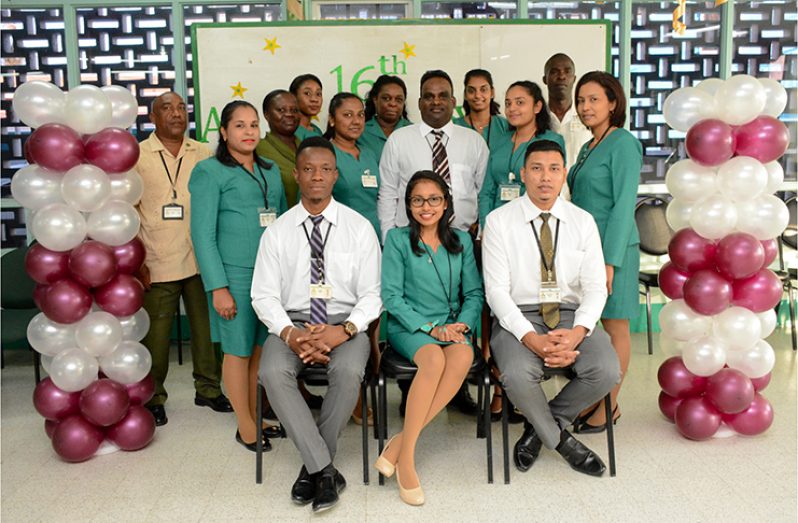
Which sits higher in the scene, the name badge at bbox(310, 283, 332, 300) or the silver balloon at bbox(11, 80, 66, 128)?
the silver balloon at bbox(11, 80, 66, 128)

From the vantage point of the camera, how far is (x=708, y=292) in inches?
127

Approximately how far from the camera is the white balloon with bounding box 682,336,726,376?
10.7 feet

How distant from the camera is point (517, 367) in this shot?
9.64ft

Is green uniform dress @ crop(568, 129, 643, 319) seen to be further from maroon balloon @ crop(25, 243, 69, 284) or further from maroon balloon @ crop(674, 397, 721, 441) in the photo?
maroon balloon @ crop(25, 243, 69, 284)

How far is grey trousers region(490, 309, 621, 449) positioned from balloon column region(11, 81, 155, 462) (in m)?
1.72

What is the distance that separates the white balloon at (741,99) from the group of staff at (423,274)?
427 mm

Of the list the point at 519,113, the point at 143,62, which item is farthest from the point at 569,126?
the point at 143,62

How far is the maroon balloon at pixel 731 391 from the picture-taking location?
324cm

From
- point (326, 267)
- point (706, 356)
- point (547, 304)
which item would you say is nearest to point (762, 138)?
point (706, 356)

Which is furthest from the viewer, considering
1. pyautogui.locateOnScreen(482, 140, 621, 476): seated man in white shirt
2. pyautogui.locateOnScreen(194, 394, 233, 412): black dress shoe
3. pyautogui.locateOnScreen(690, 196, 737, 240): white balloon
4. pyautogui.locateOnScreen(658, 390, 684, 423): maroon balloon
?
pyautogui.locateOnScreen(194, 394, 233, 412): black dress shoe

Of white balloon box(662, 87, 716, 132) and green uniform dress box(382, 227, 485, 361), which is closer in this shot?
green uniform dress box(382, 227, 485, 361)

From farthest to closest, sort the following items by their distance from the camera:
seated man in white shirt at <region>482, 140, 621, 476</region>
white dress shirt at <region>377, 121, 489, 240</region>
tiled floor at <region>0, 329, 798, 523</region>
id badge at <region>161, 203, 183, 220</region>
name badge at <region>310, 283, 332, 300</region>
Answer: id badge at <region>161, 203, 183, 220</region> < white dress shirt at <region>377, 121, 489, 240</region> < name badge at <region>310, 283, 332, 300</region> < seated man in white shirt at <region>482, 140, 621, 476</region> < tiled floor at <region>0, 329, 798, 523</region>

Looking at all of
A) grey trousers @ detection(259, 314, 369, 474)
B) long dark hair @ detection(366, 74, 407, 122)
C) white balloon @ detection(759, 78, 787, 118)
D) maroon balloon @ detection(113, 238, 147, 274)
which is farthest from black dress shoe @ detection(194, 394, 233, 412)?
white balloon @ detection(759, 78, 787, 118)

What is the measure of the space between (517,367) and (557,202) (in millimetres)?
780
